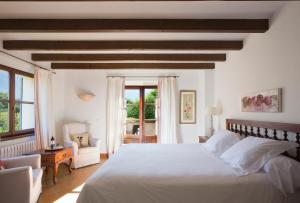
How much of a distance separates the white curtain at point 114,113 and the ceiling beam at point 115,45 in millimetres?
2190

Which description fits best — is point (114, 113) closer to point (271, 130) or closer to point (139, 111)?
point (139, 111)

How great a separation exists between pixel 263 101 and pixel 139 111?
11.4ft

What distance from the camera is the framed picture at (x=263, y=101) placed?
2.43 meters

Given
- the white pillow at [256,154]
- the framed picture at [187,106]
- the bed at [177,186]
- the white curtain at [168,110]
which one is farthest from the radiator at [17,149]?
the framed picture at [187,106]

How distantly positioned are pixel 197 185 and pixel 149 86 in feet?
13.5

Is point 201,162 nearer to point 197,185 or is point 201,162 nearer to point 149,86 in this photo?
point 197,185

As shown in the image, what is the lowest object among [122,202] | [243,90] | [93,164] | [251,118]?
[93,164]

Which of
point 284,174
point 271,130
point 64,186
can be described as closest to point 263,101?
point 271,130

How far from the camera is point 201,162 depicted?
7.69 feet

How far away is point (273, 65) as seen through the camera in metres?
2.53

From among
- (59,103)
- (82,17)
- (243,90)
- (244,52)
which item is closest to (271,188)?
(243,90)

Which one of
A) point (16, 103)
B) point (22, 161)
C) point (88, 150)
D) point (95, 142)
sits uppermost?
point (16, 103)

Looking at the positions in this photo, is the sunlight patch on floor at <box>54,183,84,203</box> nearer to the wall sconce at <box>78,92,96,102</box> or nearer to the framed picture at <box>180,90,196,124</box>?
the wall sconce at <box>78,92,96,102</box>

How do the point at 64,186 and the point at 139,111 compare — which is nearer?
the point at 64,186
